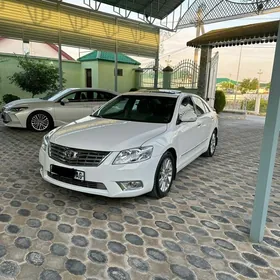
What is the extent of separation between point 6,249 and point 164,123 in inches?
95.5

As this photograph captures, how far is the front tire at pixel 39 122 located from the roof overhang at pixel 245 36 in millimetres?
7270

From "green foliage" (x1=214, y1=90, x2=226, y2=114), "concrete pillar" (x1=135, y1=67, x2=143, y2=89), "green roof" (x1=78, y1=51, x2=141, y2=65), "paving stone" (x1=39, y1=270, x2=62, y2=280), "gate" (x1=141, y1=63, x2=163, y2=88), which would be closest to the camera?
"paving stone" (x1=39, y1=270, x2=62, y2=280)

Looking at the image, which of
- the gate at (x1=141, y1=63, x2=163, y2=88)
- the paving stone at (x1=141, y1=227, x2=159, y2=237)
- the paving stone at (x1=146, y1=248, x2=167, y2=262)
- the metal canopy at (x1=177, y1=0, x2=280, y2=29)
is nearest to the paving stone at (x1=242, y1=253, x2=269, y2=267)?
the paving stone at (x1=146, y1=248, x2=167, y2=262)

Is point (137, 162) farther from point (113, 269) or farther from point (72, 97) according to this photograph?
point (72, 97)

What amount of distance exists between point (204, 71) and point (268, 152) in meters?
10.9

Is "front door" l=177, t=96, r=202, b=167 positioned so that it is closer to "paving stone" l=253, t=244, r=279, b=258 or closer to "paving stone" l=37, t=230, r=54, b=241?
"paving stone" l=253, t=244, r=279, b=258

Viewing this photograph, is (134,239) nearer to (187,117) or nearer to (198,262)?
(198,262)

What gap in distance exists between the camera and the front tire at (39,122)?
7539 mm

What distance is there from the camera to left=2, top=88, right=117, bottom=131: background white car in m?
7.39

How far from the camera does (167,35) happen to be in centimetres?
1495

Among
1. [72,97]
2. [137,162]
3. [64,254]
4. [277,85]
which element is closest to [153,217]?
[137,162]

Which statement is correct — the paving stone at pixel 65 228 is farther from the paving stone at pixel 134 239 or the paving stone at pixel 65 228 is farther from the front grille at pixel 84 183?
the paving stone at pixel 134 239

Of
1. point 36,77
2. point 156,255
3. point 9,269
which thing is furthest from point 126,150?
point 36,77

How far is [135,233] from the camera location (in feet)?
8.86
